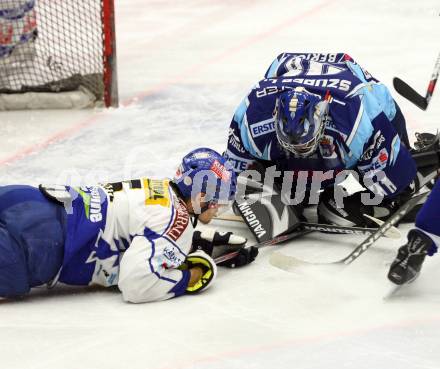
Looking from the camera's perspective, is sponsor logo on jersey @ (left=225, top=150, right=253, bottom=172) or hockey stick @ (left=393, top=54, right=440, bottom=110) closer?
sponsor logo on jersey @ (left=225, top=150, right=253, bottom=172)

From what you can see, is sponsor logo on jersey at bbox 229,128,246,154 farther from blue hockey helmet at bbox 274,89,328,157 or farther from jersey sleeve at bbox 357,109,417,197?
jersey sleeve at bbox 357,109,417,197

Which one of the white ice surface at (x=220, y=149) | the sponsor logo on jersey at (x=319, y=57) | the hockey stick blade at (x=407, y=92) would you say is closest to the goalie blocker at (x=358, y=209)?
the white ice surface at (x=220, y=149)

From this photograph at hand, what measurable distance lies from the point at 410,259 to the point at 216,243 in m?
0.88

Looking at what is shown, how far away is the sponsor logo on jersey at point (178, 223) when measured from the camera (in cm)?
353

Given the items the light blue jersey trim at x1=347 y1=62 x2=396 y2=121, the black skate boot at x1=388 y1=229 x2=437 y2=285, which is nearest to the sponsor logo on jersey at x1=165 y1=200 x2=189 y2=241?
the black skate boot at x1=388 y1=229 x2=437 y2=285

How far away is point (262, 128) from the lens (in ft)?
14.3

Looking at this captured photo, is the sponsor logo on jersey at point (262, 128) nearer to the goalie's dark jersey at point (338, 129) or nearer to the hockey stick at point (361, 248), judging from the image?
the goalie's dark jersey at point (338, 129)

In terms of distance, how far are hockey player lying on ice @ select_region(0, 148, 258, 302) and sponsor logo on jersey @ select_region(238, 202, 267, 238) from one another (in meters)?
0.63

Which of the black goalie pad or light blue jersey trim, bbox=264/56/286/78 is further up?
light blue jersey trim, bbox=264/56/286/78

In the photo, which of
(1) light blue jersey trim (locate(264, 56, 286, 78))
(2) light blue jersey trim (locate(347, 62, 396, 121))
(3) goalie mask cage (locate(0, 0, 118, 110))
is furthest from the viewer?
(3) goalie mask cage (locate(0, 0, 118, 110))

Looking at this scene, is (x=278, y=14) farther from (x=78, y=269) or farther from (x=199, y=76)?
(x=78, y=269)

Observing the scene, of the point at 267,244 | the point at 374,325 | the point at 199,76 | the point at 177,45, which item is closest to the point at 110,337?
the point at 374,325

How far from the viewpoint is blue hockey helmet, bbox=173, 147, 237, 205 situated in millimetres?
3625

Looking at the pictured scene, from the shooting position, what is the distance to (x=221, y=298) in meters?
3.63
